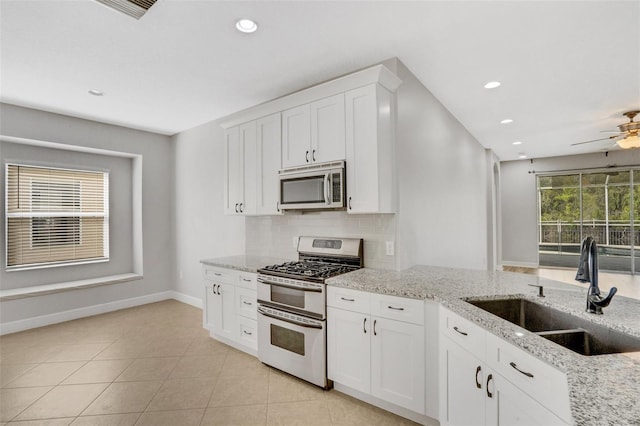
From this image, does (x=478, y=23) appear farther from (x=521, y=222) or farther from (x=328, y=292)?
(x=521, y=222)

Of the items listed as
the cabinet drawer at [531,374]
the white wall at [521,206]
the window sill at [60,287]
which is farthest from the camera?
the white wall at [521,206]

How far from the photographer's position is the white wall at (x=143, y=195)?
391cm

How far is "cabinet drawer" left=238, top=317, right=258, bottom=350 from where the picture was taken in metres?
3.09

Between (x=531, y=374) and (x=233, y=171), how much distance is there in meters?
3.45

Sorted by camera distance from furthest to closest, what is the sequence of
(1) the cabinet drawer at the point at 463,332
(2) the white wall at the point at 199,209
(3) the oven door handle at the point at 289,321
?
(2) the white wall at the point at 199,209, (3) the oven door handle at the point at 289,321, (1) the cabinet drawer at the point at 463,332

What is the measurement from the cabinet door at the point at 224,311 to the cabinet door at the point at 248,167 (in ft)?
3.06

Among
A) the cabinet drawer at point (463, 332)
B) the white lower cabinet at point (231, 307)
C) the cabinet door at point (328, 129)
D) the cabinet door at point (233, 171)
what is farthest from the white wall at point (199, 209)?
the cabinet drawer at point (463, 332)

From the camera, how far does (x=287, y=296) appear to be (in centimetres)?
270

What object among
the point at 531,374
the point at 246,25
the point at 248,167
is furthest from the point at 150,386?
the point at 246,25

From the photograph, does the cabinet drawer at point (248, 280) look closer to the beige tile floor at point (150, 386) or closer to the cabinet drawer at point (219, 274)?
the cabinet drawer at point (219, 274)

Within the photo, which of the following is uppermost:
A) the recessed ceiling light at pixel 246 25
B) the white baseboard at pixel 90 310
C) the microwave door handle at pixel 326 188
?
the recessed ceiling light at pixel 246 25

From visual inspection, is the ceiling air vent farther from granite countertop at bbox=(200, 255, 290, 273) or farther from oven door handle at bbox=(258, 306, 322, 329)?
oven door handle at bbox=(258, 306, 322, 329)

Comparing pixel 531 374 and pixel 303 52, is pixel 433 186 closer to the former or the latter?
pixel 303 52

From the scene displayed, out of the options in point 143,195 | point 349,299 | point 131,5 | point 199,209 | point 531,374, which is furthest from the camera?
point 143,195
